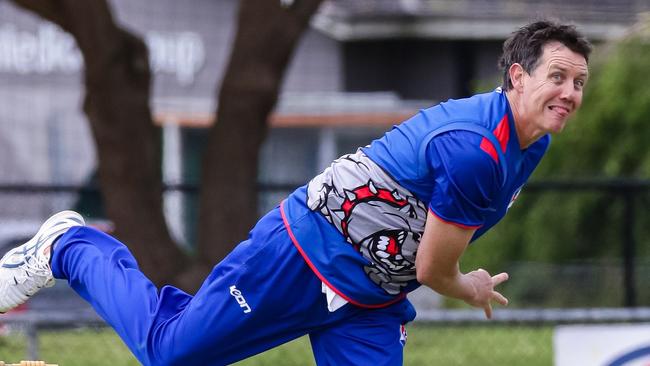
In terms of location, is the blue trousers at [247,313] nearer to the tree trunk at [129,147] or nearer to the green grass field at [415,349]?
the green grass field at [415,349]

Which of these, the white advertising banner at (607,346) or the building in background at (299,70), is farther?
the building in background at (299,70)

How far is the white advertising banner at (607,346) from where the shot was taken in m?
6.94

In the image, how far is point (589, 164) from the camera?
11.5m

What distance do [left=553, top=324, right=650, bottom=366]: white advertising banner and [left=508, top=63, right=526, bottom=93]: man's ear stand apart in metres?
3.32

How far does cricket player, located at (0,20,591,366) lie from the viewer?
3924mm

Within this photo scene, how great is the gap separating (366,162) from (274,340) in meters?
0.79

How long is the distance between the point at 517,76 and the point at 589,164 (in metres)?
7.76

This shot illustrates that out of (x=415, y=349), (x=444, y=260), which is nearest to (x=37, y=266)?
(x=444, y=260)

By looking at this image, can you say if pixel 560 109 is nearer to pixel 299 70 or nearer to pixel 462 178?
pixel 462 178

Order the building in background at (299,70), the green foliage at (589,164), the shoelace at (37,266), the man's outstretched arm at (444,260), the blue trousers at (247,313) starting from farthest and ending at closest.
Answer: the building in background at (299,70) → the green foliage at (589,164) → the shoelace at (37,266) → the blue trousers at (247,313) → the man's outstretched arm at (444,260)

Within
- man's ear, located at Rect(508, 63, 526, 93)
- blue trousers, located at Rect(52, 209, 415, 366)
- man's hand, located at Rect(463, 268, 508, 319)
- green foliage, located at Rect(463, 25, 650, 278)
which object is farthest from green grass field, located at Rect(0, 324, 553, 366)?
man's ear, located at Rect(508, 63, 526, 93)

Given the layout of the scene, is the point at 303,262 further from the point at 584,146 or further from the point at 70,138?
the point at 70,138

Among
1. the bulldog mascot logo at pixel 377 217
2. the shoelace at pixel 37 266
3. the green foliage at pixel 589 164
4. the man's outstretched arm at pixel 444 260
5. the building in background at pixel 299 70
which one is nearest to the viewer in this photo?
the man's outstretched arm at pixel 444 260

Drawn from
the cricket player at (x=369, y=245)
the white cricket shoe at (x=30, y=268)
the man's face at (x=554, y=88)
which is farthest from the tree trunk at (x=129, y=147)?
the man's face at (x=554, y=88)
